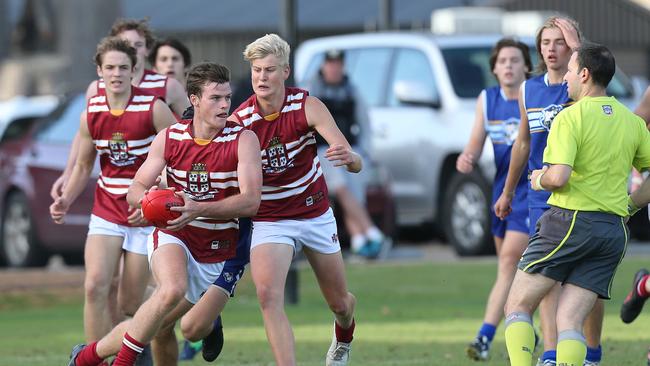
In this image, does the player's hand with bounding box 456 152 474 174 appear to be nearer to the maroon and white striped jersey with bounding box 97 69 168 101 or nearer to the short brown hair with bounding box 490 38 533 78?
the short brown hair with bounding box 490 38 533 78

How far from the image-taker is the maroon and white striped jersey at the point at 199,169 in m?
8.59

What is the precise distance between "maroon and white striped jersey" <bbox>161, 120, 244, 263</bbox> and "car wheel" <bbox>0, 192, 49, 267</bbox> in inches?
392

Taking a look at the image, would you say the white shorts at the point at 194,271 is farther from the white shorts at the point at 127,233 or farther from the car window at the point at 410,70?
the car window at the point at 410,70

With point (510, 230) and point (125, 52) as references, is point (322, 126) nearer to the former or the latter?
point (125, 52)

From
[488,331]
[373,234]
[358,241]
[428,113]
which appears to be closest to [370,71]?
[428,113]

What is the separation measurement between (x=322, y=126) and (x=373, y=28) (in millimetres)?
20856

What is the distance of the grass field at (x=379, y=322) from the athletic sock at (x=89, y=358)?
1.77 metres

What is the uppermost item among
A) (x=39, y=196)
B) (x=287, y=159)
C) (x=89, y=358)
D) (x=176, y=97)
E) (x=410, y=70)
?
(x=176, y=97)

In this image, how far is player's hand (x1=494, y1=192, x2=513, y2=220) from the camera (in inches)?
384

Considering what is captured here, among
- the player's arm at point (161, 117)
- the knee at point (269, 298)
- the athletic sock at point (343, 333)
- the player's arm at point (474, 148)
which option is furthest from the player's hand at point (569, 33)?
the player's arm at point (161, 117)

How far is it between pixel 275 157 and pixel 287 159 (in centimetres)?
7

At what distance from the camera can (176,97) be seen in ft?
33.9

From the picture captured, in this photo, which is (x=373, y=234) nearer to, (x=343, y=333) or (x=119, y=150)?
(x=343, y=333)

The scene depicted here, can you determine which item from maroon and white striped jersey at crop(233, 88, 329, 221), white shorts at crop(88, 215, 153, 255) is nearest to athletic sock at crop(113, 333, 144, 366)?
maroon and white striped jersey at crop(233, 88, 329, 221)
